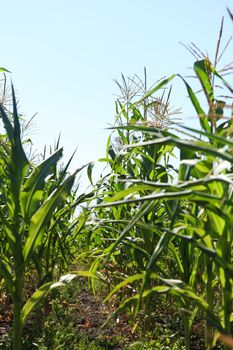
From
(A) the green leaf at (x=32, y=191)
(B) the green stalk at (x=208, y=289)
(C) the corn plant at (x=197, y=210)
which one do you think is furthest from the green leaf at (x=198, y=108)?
(A) the green leaf at (x=32, y=191)

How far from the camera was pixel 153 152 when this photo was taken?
3188mm

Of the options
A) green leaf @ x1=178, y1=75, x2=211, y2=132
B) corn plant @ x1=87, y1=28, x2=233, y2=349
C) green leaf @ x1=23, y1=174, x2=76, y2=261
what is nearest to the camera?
corn plant @ x1=87, y1=28, x2=233, y2=349

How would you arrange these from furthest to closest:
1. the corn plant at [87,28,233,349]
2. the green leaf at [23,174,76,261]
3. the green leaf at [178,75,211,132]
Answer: the green leaf at [23,174,76,261] < the green leaf at [178,75,211,132] < the corn plant at [87,28,233,349]

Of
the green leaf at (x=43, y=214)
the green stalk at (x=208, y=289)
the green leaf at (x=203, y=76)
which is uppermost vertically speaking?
the green leaf at (x=203, y=76)

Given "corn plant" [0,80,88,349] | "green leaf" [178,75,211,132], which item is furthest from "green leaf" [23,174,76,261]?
"green leaf" [178,75,211,132]

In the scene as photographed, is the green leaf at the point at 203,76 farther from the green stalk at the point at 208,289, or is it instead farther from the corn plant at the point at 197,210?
the green stalk at the point at 208,289

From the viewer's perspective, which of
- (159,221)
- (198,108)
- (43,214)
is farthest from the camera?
(159,221)

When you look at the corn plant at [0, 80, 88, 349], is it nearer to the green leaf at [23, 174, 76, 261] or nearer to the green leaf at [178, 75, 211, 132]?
the green leaf at [23, 174, 76, 261]

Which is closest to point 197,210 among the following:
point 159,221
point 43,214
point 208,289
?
point 208,289

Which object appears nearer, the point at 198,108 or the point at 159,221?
the point at 198,108

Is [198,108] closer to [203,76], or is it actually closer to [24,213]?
[203,76]

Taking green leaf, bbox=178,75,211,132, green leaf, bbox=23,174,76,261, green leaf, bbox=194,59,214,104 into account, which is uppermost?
green leaf, bbox=194,59,214,104

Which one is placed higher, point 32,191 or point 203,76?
point 203,76

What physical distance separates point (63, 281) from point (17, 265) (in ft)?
0.80
